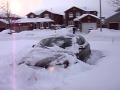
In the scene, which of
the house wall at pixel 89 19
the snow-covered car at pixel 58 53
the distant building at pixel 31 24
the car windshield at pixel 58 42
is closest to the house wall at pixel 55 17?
the distant building at pixel 31 24

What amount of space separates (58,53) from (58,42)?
5.38 ft

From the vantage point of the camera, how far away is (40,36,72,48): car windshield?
11141mm

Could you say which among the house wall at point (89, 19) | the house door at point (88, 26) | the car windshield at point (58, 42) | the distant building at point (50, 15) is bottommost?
the house door at point (88, 26)

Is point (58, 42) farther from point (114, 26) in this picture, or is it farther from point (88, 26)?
point (88, 26)

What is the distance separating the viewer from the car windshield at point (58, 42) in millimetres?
11141

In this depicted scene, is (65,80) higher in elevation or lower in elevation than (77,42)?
lower

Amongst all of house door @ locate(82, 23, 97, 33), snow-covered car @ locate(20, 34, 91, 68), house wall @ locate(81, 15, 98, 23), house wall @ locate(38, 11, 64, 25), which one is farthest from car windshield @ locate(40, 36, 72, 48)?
house wall @ locate(38, 11, 64, 25)

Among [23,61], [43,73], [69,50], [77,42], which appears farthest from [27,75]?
[77,42]

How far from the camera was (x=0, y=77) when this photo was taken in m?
7.88

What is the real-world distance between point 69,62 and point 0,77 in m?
2.45

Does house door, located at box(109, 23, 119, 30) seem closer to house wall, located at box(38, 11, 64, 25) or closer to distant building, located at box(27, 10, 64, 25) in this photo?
distant building, located at box(27, 10, 64, 25)

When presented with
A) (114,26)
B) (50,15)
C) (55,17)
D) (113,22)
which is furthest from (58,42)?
(55,17)

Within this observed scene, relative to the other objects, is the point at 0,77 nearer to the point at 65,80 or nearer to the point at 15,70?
the point at 15,70

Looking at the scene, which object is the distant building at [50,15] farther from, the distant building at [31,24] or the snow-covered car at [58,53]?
the snow-covered car at [58,53]
